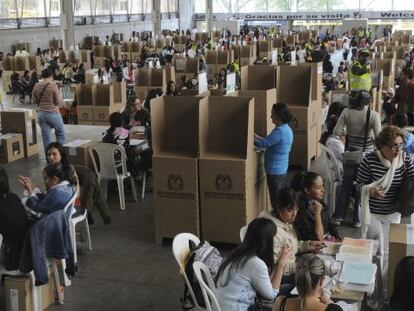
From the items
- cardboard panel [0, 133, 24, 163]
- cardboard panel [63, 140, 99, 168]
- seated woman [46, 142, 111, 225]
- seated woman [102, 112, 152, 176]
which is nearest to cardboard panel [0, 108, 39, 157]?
cardboard panel [0, 133, 24, 163]

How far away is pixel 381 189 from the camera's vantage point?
175 inches

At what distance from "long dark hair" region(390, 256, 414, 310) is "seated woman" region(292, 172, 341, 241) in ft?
1.67

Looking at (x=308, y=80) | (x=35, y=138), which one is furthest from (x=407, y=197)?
(x=35, y=138)

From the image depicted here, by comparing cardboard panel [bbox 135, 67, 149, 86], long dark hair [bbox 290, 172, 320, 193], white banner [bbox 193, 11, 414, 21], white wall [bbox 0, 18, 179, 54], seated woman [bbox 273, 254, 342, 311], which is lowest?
seated woman [bbox 273, 254, 342, 311]

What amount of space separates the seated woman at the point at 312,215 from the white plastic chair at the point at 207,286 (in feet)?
3.28

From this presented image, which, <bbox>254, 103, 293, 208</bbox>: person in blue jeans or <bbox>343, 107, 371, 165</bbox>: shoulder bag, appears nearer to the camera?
<bbox>254, 103, 293, 208</bbox>: person in blue jeans

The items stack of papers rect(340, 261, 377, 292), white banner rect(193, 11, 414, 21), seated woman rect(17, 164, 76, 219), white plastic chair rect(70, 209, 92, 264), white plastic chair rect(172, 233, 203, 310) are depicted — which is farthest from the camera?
white banner rect(193, 11, 414, 21)

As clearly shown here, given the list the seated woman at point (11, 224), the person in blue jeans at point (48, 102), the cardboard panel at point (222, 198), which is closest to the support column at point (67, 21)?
Result: the person in blue jeans at point (48, 102)

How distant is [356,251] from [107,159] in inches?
143

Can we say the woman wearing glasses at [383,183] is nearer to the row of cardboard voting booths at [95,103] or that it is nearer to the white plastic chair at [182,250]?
the white plastic chair at [182,250]

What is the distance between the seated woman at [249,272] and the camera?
10.8ft

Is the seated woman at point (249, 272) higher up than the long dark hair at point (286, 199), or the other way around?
the long dark hair at point (286, 199)

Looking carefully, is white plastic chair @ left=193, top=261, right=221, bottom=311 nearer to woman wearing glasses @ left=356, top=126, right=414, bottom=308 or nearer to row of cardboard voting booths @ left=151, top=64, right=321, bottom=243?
woman wearing glasses @ left=356, top=126, right=414, bottom=308

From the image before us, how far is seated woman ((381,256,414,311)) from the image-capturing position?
13.1 ft
